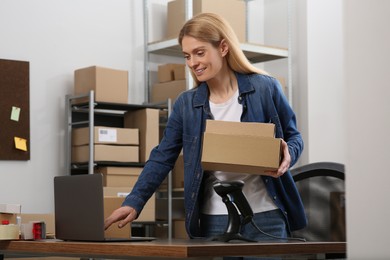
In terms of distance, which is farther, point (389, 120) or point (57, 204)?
point (57, 204)

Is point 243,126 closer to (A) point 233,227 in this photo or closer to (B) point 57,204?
(A) point 233,227

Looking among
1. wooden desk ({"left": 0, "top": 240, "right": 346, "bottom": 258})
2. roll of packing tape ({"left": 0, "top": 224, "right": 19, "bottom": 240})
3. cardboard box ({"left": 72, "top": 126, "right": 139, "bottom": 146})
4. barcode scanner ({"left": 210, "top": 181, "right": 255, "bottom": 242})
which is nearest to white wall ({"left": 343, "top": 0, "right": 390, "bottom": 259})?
wooden desk ({"left": 0, "top": 240, "right": 346, "bottom": 258})

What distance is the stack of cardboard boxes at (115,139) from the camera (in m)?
4.61

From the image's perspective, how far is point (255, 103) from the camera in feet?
7.54

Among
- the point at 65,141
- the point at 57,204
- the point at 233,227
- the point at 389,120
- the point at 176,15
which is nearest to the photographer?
the point at 389,120

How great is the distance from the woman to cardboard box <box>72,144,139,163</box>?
2219 millimetres

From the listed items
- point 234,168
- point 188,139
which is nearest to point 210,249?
point 234,168

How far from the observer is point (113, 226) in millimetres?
2295

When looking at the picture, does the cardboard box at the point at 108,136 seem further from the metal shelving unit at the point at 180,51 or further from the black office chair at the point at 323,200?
the black office chair at the point at 323,200

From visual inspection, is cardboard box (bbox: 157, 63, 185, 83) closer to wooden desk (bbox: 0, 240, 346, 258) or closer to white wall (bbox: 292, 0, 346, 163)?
white wall (bbox: 292, 0, 346, 163)

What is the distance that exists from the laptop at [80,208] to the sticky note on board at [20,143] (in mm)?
2439

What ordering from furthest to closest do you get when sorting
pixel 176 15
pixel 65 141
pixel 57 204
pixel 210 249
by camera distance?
pixel 176 15, pixel 65 141, pixel 57 204, pixel 210 249

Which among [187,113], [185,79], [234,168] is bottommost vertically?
[234,168]

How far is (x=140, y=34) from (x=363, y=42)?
451 centimetres
